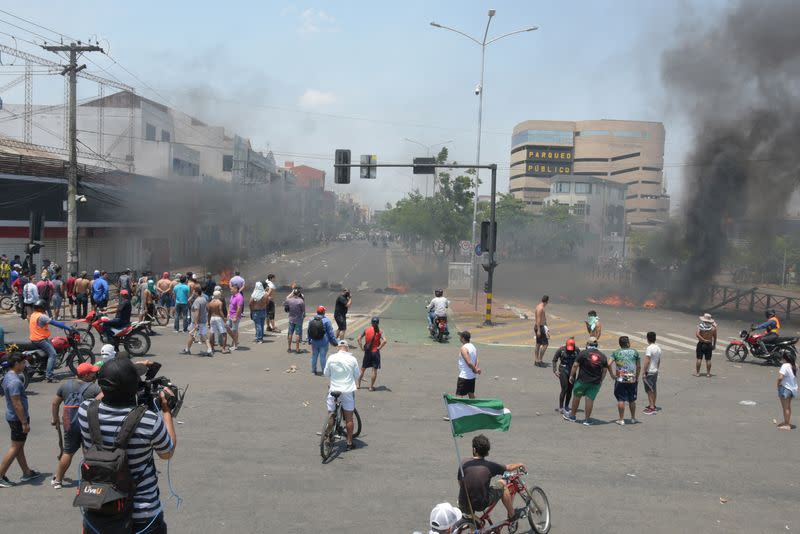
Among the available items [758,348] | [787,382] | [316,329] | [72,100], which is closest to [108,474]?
[316,329]

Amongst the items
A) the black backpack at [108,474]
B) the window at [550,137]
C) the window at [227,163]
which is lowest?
the black backpack at [108,474]

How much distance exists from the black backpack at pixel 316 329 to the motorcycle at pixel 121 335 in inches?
159

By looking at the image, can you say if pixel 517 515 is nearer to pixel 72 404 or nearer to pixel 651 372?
pixel 72 404

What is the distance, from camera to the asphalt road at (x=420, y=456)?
22.4 ft

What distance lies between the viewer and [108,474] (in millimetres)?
3770

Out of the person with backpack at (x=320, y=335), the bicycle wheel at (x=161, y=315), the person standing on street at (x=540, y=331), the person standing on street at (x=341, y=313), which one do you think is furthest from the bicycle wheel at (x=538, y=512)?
the bicycle wheel at (x=161, y=315)

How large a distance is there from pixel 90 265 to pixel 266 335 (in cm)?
1931

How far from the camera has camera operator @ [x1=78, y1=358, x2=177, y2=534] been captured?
3867 mm

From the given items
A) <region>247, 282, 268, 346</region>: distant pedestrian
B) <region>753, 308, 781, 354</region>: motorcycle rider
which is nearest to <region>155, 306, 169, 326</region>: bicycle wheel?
<region>247, 282, 268, 346</region>: distant pedestrian

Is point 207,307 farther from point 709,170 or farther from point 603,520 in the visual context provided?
point 709,170

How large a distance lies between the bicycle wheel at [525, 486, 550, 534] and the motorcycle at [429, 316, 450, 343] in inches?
516

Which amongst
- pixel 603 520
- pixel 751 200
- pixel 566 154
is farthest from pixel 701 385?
pixel 566 154

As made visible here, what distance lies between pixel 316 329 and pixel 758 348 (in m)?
11.8

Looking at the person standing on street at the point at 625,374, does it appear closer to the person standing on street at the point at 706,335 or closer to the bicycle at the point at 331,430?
the bicycle at the point at 331,430
